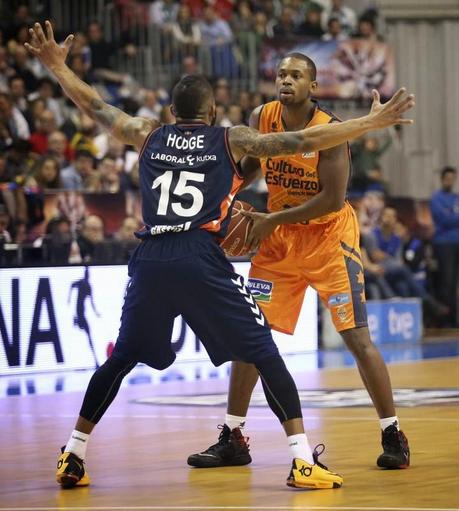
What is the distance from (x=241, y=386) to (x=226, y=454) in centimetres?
40

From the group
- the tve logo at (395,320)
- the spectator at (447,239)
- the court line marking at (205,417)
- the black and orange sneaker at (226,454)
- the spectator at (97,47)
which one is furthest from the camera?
the spectator at (97,47)

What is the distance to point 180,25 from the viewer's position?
2164 cm

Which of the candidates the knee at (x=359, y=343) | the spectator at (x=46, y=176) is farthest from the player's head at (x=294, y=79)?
the spectator at (x=46, y=176)

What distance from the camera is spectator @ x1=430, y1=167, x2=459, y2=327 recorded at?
19422 millimetres

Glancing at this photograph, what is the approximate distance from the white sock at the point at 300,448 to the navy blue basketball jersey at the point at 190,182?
104 centimetres

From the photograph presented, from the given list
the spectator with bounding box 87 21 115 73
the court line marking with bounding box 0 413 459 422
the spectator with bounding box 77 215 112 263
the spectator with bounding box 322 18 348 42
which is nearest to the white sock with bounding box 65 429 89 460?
the court line marking with bounding box 0 413 459 422

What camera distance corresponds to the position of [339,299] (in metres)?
7.44

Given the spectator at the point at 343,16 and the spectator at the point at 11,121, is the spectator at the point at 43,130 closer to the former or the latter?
the spectator at the point at 11,121

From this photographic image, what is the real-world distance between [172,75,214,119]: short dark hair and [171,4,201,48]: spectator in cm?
1497

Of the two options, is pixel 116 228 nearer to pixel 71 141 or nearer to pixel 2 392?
pixel 71 141

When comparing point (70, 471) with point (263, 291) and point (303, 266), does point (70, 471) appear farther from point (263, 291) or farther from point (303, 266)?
point (303, 266)

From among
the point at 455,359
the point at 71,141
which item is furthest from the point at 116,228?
the point at 455,359

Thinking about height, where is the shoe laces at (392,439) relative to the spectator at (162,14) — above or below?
below

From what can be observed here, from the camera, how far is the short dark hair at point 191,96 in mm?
6746
